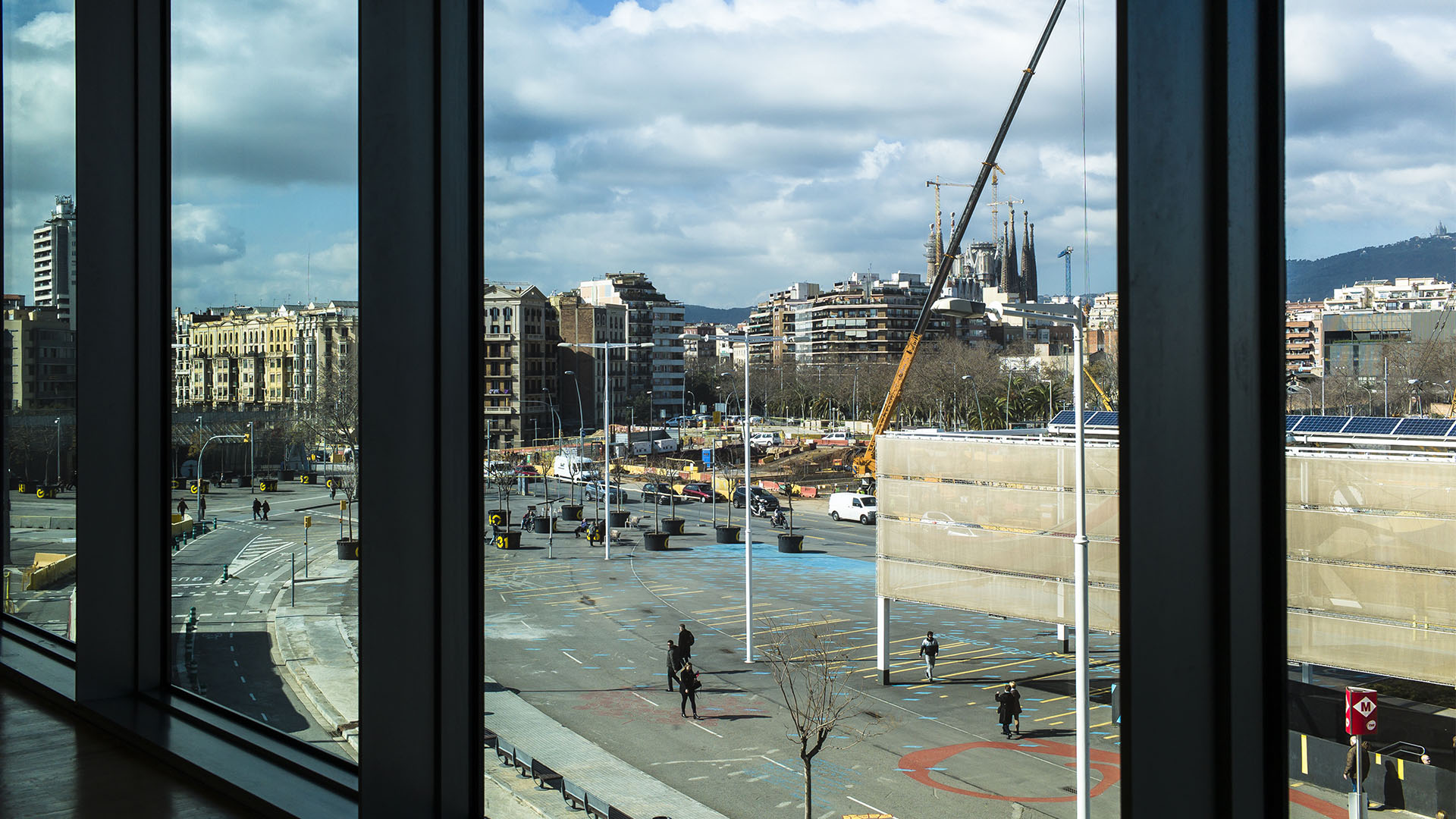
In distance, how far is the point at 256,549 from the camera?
3723 millimetres

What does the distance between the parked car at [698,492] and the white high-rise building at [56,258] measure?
12780 millimetres

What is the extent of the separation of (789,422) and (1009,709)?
142 inches

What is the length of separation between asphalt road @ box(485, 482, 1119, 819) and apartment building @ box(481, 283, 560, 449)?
2.49 meters

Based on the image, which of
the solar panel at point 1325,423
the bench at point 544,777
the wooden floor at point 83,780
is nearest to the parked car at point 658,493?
the bench at point 544,777

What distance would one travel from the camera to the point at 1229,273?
683 mm

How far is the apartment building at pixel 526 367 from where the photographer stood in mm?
3261

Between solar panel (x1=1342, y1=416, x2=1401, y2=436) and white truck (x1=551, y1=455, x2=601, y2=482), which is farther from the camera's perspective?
white truck (x1=551, y1=455, x2=601, y2=482)

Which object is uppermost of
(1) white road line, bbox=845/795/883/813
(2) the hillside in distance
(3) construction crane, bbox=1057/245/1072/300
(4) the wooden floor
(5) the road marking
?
(3) construction crane, bbox=1057/245/1072/300

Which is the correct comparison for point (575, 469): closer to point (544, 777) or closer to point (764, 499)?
point (544, 777)

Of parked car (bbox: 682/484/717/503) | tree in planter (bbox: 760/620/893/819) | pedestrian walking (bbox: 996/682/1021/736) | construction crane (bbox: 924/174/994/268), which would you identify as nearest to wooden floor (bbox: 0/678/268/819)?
construction crane (bbox: 924/174/994/268)

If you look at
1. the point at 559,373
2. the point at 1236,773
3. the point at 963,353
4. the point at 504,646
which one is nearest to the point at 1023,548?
the point at 963,353

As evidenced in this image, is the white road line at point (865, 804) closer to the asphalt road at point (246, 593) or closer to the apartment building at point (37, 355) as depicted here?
the asphalt road at point (246, 593)

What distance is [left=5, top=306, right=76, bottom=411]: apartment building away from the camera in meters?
2.91

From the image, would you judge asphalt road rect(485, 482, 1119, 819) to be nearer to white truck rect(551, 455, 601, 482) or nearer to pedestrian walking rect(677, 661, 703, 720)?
pedestrian walking rect(677, 661, 703, 720)
